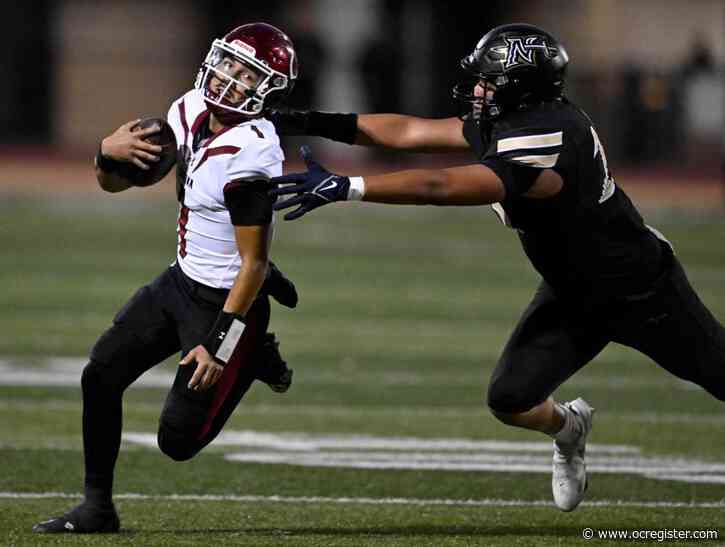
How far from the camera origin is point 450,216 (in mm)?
22484

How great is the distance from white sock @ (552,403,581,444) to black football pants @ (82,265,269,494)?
1212 mm

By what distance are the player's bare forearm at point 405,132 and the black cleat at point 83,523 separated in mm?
1712

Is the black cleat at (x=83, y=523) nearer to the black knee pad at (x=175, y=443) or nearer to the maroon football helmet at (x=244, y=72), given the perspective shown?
the black knee pad at (x=175, y=443)

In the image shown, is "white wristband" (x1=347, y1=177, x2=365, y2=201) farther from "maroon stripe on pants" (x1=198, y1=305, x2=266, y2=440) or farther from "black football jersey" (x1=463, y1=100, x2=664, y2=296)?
"maroon stripe on pants" (x1=198, y1=305, x2=266, y2=440)

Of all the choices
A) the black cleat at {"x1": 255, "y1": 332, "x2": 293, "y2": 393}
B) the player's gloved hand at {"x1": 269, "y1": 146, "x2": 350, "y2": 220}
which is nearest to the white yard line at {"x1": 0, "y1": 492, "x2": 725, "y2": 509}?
the black cleat at {"x1": 255, "y1": 332, "x2": 293, "y2": 393}

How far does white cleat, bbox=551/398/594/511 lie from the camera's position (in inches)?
255

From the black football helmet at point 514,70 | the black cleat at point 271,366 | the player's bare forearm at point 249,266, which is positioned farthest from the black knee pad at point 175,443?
the black football helmet at point 514,70

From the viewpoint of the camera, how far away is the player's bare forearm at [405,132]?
6559mm

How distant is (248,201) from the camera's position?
19.0 ft

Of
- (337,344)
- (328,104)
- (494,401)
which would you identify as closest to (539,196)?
(494,401)

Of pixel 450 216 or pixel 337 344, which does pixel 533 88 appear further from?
pixel 450 216

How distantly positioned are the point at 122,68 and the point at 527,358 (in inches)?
1043

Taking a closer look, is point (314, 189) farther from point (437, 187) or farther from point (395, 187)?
point (437, 187)

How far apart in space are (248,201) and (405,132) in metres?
1.03
